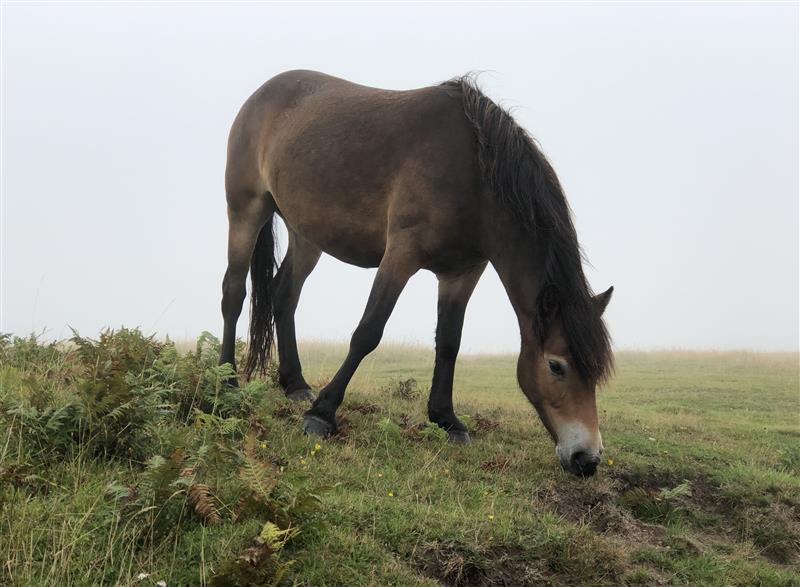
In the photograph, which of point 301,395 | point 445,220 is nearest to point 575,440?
point 445,220

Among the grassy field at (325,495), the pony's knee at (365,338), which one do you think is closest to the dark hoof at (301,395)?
the grassy field at (325,495)

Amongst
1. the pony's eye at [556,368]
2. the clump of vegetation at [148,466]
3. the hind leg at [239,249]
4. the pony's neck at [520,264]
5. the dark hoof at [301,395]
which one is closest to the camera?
the clump of vegetation at [148,466]

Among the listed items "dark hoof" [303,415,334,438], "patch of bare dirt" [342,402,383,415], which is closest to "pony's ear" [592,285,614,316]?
"dark hoof" [303,415,334,438]

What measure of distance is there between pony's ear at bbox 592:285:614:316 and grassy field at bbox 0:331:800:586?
1325mm

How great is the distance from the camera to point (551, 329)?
16.7 feet

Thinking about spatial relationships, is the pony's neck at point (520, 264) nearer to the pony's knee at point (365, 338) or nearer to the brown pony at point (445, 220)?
the brown pony at point (445, 220)

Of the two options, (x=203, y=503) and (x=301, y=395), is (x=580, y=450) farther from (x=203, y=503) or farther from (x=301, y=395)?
(x=301, y=395)

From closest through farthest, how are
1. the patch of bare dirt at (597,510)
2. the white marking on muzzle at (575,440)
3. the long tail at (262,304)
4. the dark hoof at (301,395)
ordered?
1. the patch of bare dirt at (597,510)
2. the white marking on muzzle at (575,440)
3. the dark hoof at (301,395)
4. the long tail at (262,304)

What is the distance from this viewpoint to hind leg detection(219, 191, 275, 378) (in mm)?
7117

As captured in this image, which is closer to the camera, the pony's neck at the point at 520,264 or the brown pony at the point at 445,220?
the brown pony at the point at 445,220

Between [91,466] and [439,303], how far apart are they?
3530 mm

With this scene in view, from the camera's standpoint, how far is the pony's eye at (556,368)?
5020 millimetres

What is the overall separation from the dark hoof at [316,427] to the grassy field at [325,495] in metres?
0.11

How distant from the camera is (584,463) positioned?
4.93 meters
